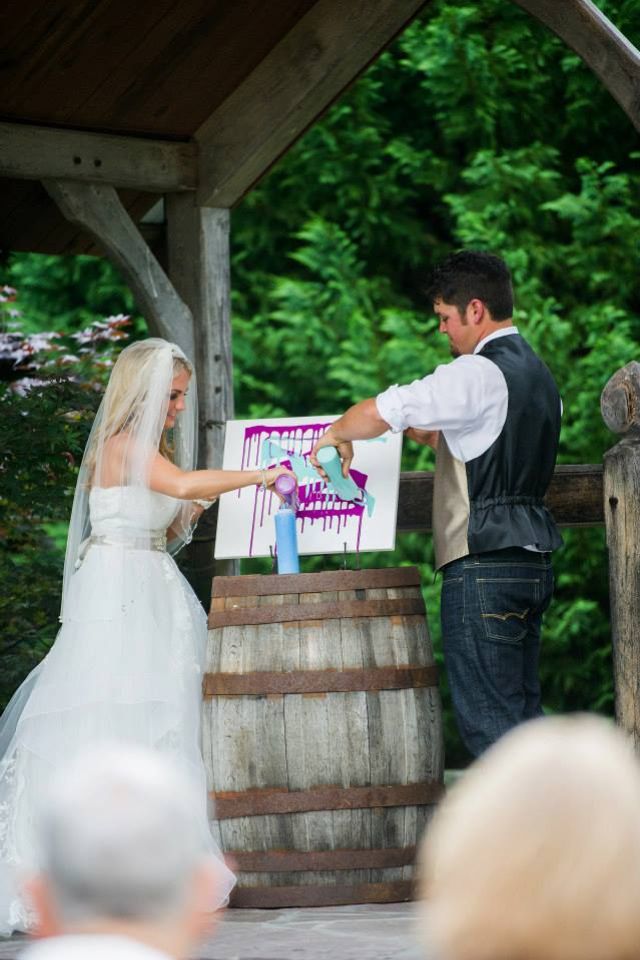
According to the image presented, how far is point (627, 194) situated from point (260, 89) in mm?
4425

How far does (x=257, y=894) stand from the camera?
366 cm

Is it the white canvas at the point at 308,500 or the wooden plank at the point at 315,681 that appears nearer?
the wooden plank at the point at 315,681

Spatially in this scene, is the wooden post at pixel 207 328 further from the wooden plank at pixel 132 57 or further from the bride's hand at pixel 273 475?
the bride's hand at pixel 273 475

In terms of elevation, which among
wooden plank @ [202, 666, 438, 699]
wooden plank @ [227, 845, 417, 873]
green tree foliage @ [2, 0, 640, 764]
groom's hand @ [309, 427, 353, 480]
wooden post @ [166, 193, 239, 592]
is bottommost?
wooden plank @ [227, 845, 417, 873]

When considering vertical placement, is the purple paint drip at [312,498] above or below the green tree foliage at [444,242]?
below

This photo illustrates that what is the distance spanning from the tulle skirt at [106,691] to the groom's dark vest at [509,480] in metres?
0.80

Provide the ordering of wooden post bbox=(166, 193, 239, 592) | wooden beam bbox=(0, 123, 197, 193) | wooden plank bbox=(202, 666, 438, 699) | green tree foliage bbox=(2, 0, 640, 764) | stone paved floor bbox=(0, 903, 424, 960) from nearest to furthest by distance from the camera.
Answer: stone paved floor bbox=(0, 903, 424, 960) < wooden plank bbox=(202, 666, 438, 699) < wooden beam bbox=(0, 123, 197, 193) < wooden post bbox=(166, 193, 239, 592) < green tree foliage bbox=(2, 0, 640, 764)

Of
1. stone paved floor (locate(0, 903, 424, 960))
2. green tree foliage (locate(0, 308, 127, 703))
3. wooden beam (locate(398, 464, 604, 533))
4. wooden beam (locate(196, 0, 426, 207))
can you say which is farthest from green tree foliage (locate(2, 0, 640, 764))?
stone paved floor (locate(0, 903, 424, 960))

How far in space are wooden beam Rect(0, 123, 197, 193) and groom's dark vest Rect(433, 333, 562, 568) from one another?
6.08 ft

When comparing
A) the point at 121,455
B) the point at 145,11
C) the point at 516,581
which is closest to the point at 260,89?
the point at 145,11

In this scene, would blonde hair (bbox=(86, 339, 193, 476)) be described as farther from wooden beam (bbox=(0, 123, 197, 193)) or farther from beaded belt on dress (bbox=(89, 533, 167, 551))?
wooden beam (bbox=(0, 123, 197, 193))

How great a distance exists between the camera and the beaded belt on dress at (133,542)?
4.05 m

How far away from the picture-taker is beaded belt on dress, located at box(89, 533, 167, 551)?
13.3 ft

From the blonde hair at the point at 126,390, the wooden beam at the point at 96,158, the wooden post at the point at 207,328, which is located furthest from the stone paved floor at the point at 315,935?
the wooden beam at the point at 96,158
